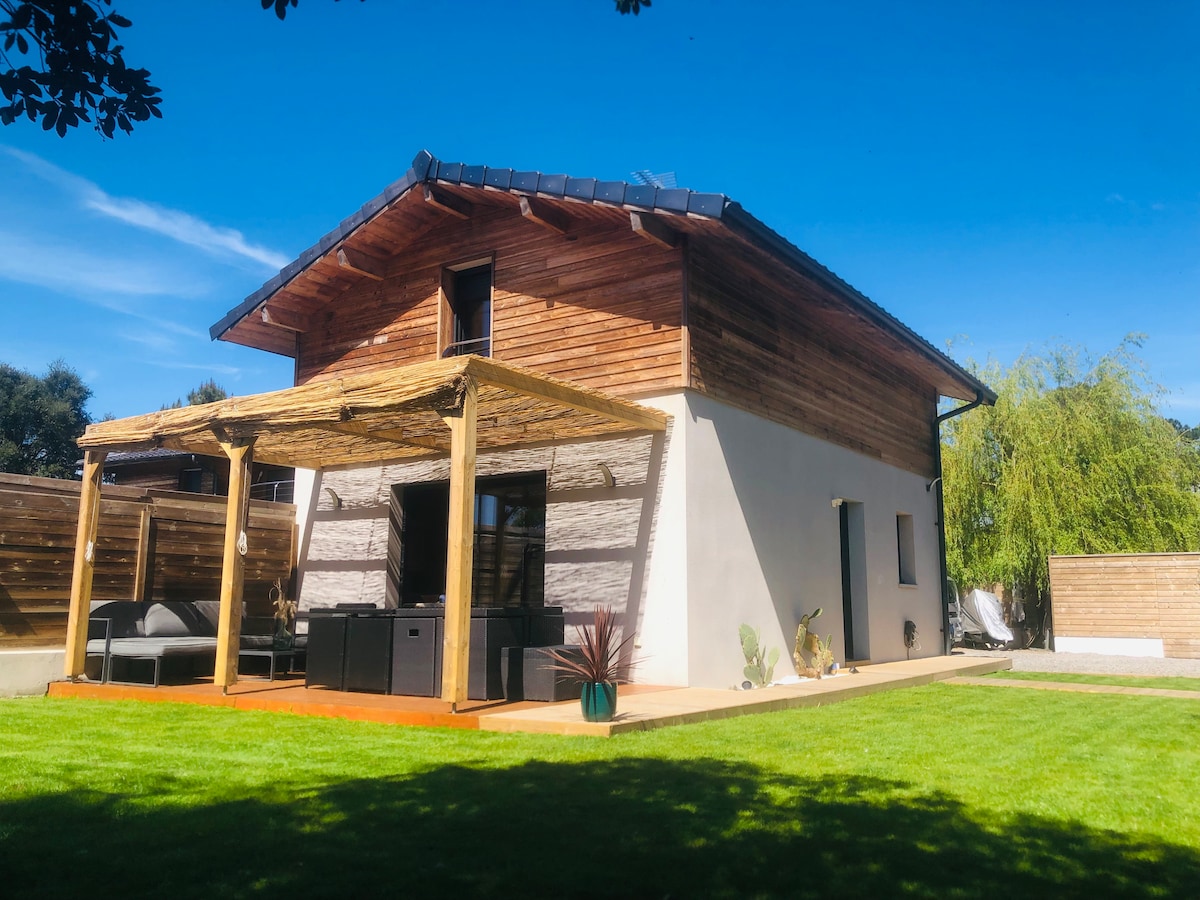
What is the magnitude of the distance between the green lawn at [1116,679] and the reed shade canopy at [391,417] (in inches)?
253

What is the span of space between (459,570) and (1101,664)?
41.2ft

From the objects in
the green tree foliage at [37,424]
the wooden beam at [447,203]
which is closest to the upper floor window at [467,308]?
the wooden beam at [447,203]

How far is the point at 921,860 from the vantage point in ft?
10.9

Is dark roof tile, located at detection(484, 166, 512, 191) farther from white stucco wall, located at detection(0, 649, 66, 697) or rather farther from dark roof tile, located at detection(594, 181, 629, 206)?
white stucco wall, located at detection(0, 649, 66, 697)

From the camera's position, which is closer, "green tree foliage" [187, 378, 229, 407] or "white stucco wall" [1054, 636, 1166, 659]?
"white stucco wall" [1054, 636, 1166, 659]

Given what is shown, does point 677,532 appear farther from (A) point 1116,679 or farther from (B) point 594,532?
(A) point 1116,679

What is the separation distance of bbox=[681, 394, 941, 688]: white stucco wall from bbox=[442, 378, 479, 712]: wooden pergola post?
2.97m

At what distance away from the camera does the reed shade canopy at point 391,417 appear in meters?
6.98

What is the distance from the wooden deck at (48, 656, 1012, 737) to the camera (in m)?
6.38

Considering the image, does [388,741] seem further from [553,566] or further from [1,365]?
[1,365]

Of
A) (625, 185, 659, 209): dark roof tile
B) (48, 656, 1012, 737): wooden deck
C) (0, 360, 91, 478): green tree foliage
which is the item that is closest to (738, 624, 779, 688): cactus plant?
(48, 656, 1012, 737): wooden deck

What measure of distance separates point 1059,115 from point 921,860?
14.8m

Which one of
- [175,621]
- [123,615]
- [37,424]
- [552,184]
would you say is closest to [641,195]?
[552,184]

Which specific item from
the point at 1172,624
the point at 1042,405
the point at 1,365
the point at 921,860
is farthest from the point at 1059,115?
the point at 1,365
